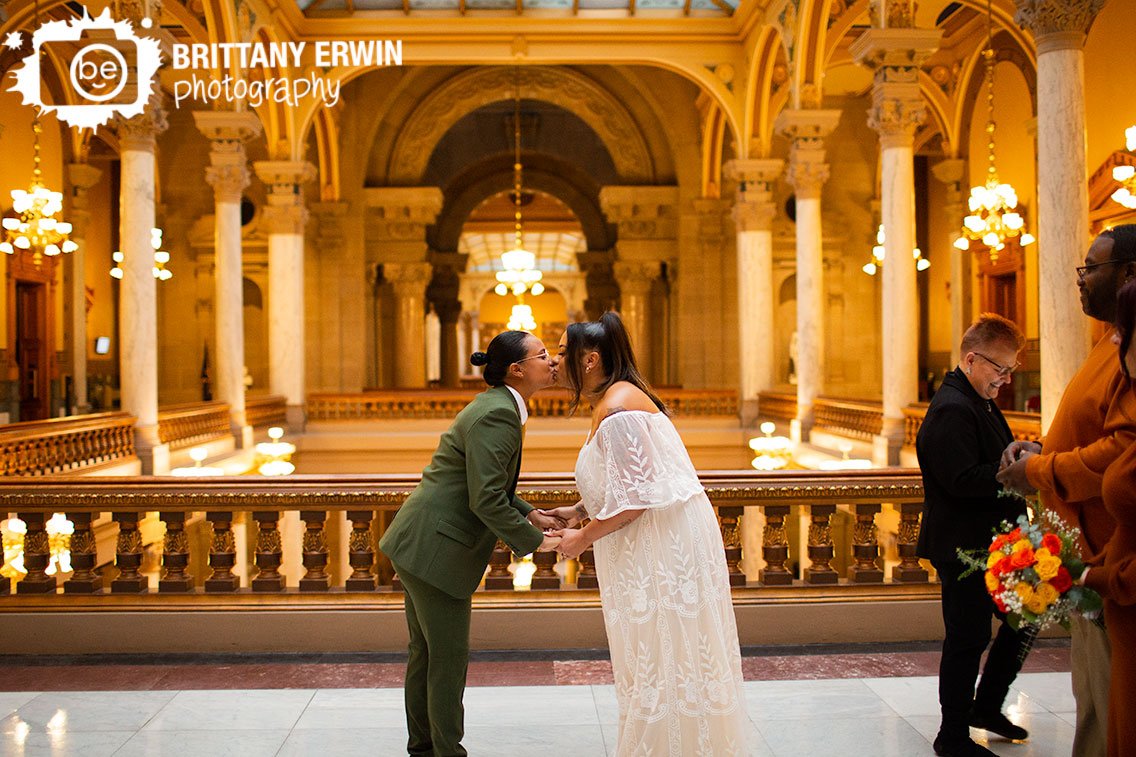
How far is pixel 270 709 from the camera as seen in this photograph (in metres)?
4.74

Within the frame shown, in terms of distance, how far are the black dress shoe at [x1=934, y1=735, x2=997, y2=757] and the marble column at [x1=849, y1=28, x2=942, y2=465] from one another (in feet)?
31.8

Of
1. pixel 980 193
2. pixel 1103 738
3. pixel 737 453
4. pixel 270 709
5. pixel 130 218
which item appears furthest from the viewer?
pixel 737 453

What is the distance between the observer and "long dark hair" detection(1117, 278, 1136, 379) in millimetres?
2953

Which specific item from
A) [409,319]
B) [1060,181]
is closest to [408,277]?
[409,319]

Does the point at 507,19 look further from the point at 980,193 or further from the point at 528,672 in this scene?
the point at 528,672

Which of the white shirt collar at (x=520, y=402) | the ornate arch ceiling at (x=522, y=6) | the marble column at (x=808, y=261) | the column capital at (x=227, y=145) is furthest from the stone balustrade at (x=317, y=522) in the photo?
the ornate arch ceiling at (x=522, y=6)

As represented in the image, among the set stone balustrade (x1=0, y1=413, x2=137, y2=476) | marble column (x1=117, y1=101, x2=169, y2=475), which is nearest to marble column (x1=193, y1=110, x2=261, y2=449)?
marble column (x1=117, y1=101, x2=169, y2=475)

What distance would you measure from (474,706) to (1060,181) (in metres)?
6.91

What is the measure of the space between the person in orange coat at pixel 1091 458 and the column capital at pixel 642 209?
22.5 metres

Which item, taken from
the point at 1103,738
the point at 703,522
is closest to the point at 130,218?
the point at 703,522

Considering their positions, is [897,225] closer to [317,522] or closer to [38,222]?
[317,522]

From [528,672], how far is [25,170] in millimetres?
18589

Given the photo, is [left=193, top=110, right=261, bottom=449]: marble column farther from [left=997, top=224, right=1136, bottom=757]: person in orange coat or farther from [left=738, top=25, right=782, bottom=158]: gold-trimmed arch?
[left=997, top=224, right=1136, bottom=757]: person in orange coat

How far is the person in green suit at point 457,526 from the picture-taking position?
144 inches
